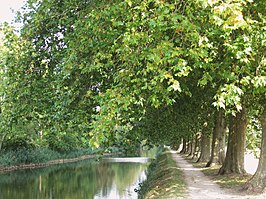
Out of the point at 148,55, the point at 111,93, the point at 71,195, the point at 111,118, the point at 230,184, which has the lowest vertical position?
the point at 71,195

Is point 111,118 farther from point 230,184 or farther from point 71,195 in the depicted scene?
point 71,195

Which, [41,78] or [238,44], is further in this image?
[41,78]

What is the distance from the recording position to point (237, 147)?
19188 mm

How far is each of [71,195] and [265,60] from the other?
879 inches

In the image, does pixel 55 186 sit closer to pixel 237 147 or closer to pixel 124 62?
pixel 237 147

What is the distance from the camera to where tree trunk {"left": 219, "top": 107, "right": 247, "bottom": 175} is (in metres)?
18.9

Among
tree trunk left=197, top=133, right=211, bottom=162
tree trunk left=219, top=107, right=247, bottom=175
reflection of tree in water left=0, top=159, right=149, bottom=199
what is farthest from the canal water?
tree trunk left=219, top=107, right=247, bottom=175

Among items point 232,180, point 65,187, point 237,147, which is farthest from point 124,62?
point 65,187

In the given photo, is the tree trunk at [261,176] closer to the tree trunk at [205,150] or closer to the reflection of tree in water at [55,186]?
the reflection of tree in water at [55,186]

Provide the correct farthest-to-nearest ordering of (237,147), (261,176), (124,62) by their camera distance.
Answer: (237,147) → (261,176) → (124,62)

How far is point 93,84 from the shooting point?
12.6 m

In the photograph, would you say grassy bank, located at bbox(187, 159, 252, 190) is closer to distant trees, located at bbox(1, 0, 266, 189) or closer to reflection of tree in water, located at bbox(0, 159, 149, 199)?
distant trees, located at bbox(1, 0, 266, 189)

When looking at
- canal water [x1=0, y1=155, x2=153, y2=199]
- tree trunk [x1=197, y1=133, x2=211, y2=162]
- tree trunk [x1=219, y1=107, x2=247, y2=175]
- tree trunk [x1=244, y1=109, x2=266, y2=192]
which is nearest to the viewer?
tree trunk [x1=244, y1=109, x2=266, y2=192]

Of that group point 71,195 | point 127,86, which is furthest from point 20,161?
point 127,86
